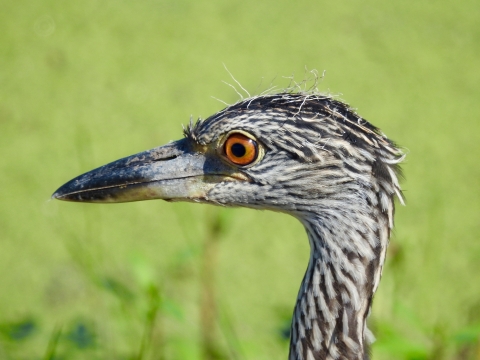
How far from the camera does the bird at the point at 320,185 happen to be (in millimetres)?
1195

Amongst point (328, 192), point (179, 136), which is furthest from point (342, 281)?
point (179, 136)

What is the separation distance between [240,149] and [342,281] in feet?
1.23

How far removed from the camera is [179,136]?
2.96 m

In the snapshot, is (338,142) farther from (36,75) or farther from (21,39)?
(21,39)

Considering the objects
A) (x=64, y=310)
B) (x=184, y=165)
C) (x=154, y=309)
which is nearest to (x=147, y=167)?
(x=184, y=165)

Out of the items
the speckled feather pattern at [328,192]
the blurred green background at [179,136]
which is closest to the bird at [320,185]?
the speckled feather pattern at [328,192]

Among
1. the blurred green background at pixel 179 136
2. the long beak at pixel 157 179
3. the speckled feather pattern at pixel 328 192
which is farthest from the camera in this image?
the blurred green background at pixel 179 136

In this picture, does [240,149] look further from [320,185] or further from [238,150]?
[320,185]

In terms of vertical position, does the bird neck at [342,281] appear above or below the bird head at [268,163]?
below

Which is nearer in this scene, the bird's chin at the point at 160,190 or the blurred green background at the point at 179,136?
the bird's chin at the point at 160,190

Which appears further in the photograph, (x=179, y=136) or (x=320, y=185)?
(x=179, y=136)

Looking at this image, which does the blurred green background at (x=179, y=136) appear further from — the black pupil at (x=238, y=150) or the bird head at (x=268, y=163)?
the black pupil at (x=238, y=150)

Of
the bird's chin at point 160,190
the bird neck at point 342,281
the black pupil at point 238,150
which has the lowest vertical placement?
the bird neck at point 342,281

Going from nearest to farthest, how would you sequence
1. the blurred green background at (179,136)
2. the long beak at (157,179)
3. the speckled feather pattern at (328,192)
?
the speckled feather pattern at (328,192)
the long beak at (157,179)
the blurred green background at (179,136)
